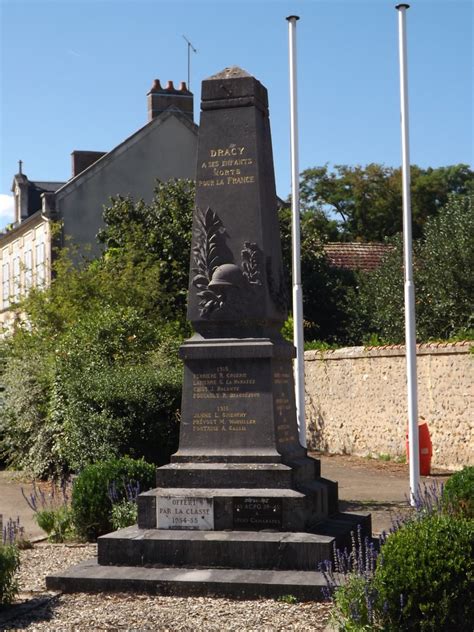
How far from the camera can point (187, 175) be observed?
34.8 m

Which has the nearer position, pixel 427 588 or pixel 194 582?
pixel 427 588

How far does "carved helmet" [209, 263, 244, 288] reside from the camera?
31.6ft

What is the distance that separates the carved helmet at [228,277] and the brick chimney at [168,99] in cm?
2622

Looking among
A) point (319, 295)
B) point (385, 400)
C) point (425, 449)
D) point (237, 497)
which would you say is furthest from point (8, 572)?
point (319, 295)

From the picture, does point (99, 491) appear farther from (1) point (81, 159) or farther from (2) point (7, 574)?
(1) point (81, 159)

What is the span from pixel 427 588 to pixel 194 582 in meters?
2.24

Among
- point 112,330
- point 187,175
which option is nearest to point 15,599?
point 112,330

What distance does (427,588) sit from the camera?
678 cm

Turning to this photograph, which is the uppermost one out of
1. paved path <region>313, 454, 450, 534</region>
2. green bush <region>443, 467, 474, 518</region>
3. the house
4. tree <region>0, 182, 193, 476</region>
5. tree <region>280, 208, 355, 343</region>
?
the house

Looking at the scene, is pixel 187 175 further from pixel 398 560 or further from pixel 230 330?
pixel 398 560

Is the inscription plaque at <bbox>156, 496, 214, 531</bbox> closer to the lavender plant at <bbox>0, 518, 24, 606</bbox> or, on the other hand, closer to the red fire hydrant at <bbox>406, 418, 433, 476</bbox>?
the lavender plant at <bbox>0, 518, 24, 606</bbox>

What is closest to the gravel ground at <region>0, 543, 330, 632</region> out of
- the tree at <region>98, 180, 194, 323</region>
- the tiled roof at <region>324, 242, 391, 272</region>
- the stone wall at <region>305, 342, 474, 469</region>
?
the stone wall at <region>305, 342, 474, 469</region>

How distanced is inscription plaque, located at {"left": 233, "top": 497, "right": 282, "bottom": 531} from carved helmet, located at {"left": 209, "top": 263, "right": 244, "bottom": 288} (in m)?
1.96

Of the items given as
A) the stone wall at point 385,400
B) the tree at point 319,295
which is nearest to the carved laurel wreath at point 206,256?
the stone wall at point 385,400
